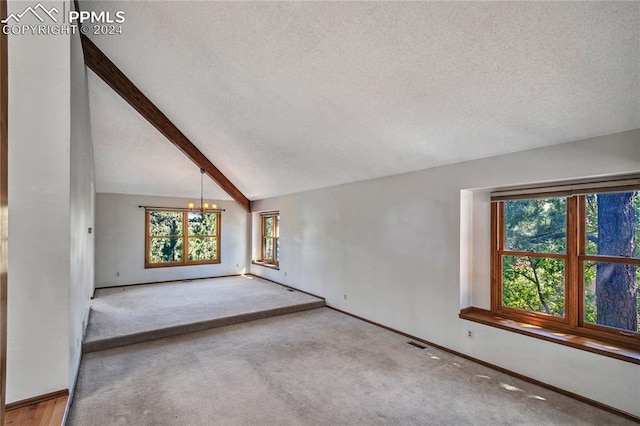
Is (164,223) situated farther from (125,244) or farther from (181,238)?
(125,244)

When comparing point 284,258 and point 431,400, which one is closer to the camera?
point 431,400

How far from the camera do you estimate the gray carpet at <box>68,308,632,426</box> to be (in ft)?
8.88

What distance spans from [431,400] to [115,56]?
18.3 ft

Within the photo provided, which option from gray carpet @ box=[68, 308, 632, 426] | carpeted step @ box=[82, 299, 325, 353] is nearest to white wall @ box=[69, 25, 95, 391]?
carpeted step @ box=[82, 299, 325, 353]

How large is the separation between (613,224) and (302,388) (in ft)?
11.5

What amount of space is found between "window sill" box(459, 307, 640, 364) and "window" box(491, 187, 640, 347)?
0.10 meters

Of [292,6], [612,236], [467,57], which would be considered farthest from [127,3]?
[612,236]

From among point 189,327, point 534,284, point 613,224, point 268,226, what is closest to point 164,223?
point 268,226

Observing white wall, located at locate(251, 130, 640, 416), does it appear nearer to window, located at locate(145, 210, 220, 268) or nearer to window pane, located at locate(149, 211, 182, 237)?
window, located at locate(145, 210, 220, 268)

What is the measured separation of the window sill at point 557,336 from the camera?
9.25 ft

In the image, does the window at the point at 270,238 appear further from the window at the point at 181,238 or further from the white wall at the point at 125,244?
the white wall at the point at 125,244

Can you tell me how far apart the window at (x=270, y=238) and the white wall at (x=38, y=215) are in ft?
18.3

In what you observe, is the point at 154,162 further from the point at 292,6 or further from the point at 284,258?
the point at 292,6

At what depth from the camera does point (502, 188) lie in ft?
12.5
